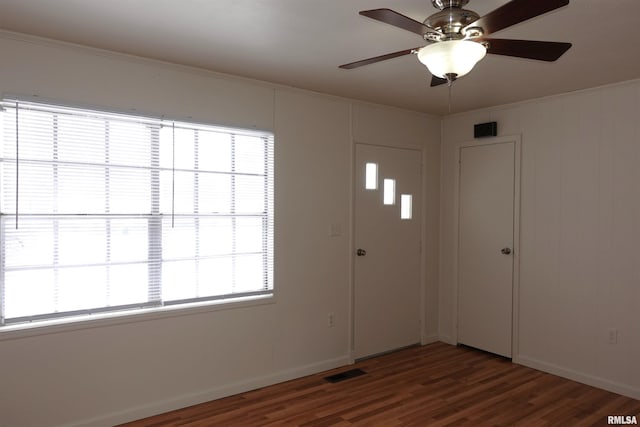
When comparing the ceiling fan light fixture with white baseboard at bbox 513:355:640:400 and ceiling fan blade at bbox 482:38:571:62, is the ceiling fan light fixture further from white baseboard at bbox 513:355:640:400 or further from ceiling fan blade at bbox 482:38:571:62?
white baseboard at bbox 513:355:640:400

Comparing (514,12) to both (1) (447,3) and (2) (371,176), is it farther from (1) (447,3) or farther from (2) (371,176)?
(2) (371,176)

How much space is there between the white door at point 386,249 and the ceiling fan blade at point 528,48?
7.79ft

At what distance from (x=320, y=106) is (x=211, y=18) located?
1.73 meters

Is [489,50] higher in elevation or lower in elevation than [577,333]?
higher

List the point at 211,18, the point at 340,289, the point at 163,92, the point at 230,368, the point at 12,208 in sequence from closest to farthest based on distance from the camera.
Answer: the point at 211,18
the point at 12,208
the point at 163,92
the point at 230,368
the point at 340,289

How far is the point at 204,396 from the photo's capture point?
336cm

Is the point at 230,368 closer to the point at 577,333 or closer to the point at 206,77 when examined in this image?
the point at 206,77

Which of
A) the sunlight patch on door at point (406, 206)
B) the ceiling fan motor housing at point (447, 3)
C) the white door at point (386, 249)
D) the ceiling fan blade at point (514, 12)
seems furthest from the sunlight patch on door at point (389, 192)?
the ceiling fan blade at point (514, 12)

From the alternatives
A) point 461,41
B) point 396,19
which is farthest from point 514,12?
point 396,19

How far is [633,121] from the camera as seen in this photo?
351 cm

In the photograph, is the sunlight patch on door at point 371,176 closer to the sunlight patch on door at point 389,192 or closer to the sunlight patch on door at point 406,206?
the sunlight patch on door at point 389,192

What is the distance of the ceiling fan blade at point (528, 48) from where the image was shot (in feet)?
5.94

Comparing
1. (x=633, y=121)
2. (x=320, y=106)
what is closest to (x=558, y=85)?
(x=633, y=121)

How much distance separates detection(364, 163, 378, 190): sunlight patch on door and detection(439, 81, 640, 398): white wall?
1.34 meters
